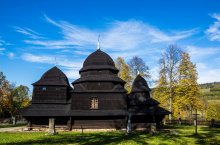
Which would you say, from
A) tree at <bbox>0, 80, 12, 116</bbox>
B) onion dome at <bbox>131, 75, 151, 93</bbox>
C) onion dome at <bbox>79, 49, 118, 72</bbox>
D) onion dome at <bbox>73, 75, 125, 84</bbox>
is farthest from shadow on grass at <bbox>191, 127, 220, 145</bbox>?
tree at <bbox>0, 80, 12, 116</bbox>

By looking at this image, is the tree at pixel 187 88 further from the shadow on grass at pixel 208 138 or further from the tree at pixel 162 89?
the shadow on grass at pixel 208 138

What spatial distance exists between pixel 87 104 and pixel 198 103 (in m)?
19.5

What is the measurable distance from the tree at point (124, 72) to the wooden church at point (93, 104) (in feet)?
47.0

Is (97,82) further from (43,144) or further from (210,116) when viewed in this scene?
(210,116)

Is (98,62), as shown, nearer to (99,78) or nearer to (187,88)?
(99,78)

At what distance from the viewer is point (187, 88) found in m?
44.6

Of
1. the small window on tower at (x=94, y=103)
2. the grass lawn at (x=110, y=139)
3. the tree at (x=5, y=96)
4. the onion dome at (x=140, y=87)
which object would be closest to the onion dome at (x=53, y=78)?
the small window on tower at (x=94, y=103)

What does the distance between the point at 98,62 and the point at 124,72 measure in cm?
1457

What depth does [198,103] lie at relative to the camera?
4428 centimetres

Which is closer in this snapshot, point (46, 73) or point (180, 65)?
point (46, 73)

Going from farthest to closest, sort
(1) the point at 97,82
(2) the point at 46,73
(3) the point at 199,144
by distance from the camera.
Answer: (2) the point at 46,73 < (1) the point at 97,82 < (3) the point at 199,144

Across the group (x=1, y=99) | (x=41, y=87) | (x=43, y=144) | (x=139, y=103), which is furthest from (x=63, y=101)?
(x=1, y=99)

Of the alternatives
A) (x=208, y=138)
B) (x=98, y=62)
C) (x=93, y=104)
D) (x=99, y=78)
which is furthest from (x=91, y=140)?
(x=98, y=62)

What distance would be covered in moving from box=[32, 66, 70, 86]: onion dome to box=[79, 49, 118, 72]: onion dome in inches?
123
